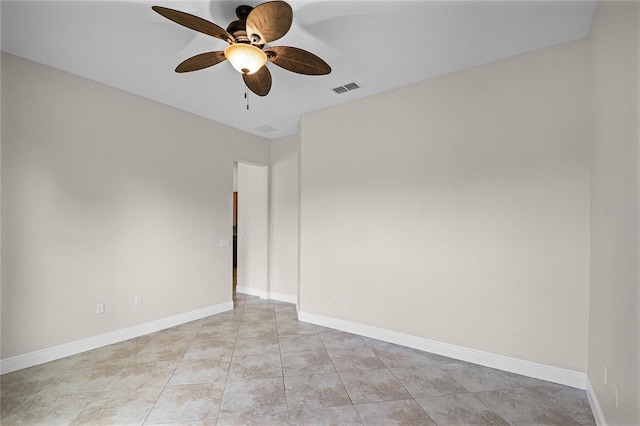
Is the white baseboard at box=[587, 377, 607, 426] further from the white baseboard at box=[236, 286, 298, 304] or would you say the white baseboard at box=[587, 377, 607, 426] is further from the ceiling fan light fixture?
the white baseboard at box=[236, 286, 298, 304]

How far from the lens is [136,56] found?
278cm

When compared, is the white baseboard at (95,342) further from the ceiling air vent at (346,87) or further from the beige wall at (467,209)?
the ceiling air vent at (346,87)

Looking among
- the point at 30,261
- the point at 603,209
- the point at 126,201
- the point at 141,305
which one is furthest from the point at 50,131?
the point at 603,209

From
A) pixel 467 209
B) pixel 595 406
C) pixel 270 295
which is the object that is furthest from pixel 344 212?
pixel 595 406

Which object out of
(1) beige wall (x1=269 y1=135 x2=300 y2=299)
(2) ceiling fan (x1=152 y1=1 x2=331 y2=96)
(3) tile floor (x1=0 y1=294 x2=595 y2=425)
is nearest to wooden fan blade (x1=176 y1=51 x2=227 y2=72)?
(2) ceiling fan (x1=152 y1=1 x2=331 y2=96)

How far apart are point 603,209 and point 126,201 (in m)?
4.37

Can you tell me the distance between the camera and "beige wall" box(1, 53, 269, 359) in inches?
109

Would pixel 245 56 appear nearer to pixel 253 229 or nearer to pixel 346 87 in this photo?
pixel 346 87

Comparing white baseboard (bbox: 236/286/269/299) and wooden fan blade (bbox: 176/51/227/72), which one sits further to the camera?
white baseboard (bbox: 236/286/269/299)

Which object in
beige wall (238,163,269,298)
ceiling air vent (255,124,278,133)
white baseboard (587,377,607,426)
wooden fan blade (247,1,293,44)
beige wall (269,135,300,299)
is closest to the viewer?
wooden fan blade (247,1,293,44)

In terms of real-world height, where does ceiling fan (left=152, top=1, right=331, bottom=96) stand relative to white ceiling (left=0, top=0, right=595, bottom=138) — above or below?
below

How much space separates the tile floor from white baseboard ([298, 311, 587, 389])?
0.07m

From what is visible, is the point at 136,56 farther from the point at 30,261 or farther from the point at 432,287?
the point at 432,287

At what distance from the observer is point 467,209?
2979 mm
